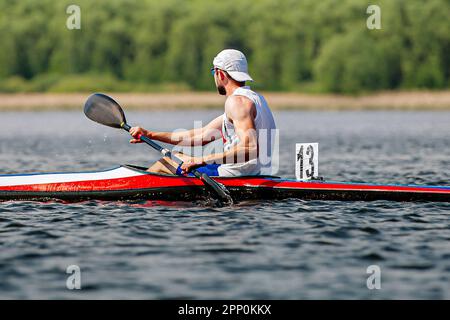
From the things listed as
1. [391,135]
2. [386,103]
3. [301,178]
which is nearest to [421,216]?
[301,178]

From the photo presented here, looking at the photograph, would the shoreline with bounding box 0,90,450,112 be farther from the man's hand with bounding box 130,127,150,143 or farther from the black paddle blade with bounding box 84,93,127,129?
the man's hand with bounding box 130,127,150,143

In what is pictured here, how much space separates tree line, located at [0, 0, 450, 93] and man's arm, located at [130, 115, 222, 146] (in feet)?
201

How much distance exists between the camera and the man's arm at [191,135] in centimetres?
1067

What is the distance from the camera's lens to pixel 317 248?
26.6 ft

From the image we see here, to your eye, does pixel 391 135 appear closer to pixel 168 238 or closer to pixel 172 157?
pixel 172 157

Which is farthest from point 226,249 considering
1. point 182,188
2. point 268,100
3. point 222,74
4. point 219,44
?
point 219,44

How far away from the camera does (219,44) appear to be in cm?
7881

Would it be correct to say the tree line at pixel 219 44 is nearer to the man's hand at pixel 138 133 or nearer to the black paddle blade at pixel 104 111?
the black paddle blade at pixel 104 111

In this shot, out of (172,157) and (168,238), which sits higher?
(172,157)

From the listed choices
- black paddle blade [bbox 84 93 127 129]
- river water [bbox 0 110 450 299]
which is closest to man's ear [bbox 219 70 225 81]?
river water [bbox 0 110 450 299]

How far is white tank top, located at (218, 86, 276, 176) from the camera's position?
9.98 metres

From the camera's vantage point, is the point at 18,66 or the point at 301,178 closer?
the point at 301,178

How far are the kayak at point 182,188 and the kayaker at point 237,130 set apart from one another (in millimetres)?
171

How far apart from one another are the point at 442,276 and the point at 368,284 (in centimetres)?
74
